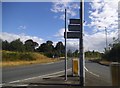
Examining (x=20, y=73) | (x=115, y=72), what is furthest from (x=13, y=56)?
→ (x=115, y=72)

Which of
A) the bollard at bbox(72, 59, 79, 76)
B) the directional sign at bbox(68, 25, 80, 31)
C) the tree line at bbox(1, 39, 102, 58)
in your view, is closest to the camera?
the directional sign at bbox(68, 25, 80, 31)

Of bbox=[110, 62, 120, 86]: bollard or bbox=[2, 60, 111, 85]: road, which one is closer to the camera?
bbox=[110, 62, 120, 86]: bollard

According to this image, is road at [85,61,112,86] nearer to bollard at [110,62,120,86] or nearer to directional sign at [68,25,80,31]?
directional sign at [68,25,80,31]

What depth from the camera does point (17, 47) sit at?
299ft

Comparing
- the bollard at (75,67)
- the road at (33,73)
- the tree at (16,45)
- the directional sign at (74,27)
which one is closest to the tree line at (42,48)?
the tree at (16,45)

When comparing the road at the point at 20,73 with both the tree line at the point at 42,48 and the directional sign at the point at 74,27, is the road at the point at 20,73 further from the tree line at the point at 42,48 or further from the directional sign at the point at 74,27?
the tree line at the point at 42,48

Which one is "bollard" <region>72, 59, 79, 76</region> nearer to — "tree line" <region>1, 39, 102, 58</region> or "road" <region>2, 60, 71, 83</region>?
"road" <region>2, 60, 71, 83</region>

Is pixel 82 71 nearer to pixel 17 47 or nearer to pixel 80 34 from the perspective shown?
pixel 80 34

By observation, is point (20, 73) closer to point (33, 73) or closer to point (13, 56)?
point (33, 73)

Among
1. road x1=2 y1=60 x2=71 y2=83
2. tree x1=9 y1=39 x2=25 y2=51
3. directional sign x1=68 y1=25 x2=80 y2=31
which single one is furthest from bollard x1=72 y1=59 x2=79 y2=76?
tree x1=9 y1=39 x2=25 y2=51

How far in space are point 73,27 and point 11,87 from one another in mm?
4170

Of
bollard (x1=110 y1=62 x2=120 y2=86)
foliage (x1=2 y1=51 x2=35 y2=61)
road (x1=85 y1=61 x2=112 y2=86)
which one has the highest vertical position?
foliage (x1=2 y1=51 x2=35 y2=61)

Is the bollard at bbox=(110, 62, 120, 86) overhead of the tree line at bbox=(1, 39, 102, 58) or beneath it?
beneath

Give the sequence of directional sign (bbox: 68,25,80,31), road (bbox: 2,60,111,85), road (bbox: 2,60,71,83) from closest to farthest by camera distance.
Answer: directional sign (bbox: 68,25,80,31) < road (bbox: 2,60,111,85) < road (bbox: 2,60,71,83)
